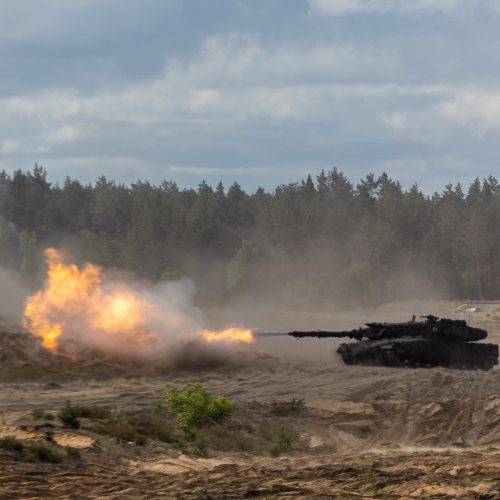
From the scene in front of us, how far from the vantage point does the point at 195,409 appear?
82.4ft

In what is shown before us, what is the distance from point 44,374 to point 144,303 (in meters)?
6.74

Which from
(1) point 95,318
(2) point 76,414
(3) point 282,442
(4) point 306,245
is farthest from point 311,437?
(4) point 306,245

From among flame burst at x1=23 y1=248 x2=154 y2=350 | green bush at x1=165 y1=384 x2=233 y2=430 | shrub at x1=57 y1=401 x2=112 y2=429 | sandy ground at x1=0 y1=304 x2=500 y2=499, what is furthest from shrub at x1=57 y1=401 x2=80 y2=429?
flame burst at x1=23 y1=248 x2=154 y2=350

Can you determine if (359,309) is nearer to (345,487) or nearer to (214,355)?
(214,355)

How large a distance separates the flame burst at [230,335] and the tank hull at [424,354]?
599 centimetres

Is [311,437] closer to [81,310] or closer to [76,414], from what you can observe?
[76,414]

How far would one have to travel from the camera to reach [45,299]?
4931 cm

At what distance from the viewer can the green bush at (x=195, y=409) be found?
24.9 m

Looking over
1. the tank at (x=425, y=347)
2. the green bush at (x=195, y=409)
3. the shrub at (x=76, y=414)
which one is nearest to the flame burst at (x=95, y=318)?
the tank at (x=425, y=347)

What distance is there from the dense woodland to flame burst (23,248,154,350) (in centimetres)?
4637

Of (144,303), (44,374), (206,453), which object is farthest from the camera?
(144,303)

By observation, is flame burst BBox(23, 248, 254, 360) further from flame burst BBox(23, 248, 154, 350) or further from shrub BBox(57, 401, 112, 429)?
shrub BBox(57, 401, 112, 429)

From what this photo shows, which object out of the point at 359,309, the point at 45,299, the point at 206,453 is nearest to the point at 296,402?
the point at 206,453

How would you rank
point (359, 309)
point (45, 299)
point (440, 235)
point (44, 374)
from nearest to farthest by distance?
point (44, 374)
point (45, 299)
point (359, 309)
point (440, 235)
